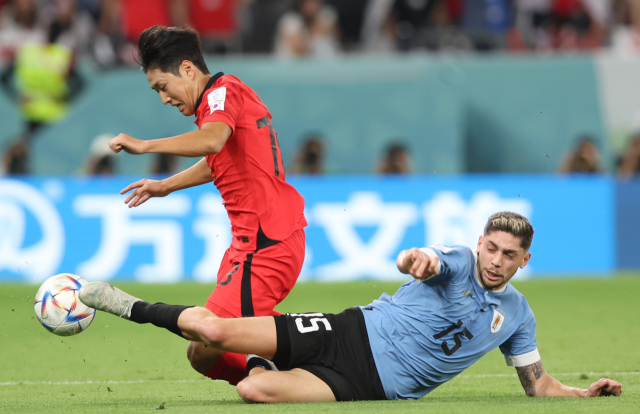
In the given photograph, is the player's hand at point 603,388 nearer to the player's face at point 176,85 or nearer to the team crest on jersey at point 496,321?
the team crest on jersey at point 496,321

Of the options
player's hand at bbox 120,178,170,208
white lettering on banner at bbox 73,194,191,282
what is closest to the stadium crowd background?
white lettering on banner at bbox 73,194,191,282

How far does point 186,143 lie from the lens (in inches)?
173

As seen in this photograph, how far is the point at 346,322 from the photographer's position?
477cm

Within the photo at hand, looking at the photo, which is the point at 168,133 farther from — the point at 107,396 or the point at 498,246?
the point at 498,246

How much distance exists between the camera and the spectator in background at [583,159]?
13.0 m

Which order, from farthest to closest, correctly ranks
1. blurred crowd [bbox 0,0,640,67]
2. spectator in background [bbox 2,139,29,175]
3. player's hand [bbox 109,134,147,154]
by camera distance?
blurred crowd [bbox 0,0,640,67], spectator in background [bbox 2,139,29,175], player's hand [bbox 109,134,147,154]

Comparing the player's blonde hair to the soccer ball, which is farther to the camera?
the soccer ball

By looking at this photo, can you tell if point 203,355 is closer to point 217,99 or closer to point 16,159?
point 217,99

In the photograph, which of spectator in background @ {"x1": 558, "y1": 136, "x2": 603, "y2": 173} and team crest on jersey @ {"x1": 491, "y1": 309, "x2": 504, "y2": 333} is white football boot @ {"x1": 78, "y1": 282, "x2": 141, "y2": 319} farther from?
spectator in background @ {"x1": 558, "y1": 136, "x2": 603, "y2": 173}

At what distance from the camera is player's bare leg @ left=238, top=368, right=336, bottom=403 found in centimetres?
453

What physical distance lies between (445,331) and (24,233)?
8204 millimetres

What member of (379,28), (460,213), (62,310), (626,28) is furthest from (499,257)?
(626,28)

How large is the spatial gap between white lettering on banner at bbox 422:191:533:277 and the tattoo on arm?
22.4 feet

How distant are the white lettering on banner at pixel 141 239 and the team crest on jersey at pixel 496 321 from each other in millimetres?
7536
